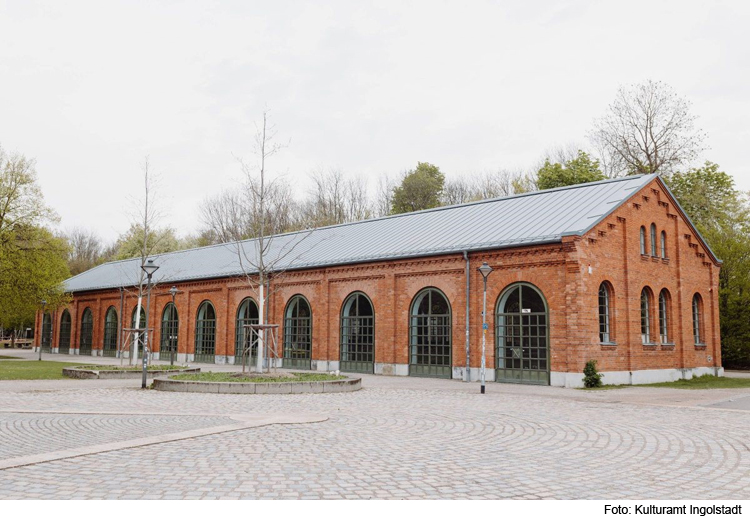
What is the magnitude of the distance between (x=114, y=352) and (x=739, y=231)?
38860 millimetres

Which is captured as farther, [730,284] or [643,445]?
[730,284]

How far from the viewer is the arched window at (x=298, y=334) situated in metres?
29.8

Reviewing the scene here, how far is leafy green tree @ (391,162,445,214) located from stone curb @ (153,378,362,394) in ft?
122

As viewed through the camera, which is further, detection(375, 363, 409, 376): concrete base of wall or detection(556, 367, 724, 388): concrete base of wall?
detection(375, 363, 409, 376): concrete base of wall

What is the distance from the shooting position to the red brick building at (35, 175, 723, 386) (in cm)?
2159

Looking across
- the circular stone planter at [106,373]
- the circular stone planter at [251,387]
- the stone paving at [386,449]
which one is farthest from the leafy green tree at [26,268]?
the stone paving at [386,449]

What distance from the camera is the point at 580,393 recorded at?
18.6m

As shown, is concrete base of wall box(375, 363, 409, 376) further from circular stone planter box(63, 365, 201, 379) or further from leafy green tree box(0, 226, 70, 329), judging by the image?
leafy green tree box(0, 226, 70, 329)

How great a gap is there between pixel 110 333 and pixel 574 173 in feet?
105

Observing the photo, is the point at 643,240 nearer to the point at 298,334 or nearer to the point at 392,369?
the point at 392,369

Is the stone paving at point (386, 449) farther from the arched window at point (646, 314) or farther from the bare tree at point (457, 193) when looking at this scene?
the bare tree at point (457, 193)

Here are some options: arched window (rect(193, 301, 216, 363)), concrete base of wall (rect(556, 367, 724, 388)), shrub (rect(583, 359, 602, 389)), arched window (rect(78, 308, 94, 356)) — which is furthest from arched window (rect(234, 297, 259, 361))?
shrub (rect(583, 359, 602, 389))

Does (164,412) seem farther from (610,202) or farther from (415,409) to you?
(610,202)

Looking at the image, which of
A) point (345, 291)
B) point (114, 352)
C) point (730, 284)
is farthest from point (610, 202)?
point (114, 352)
